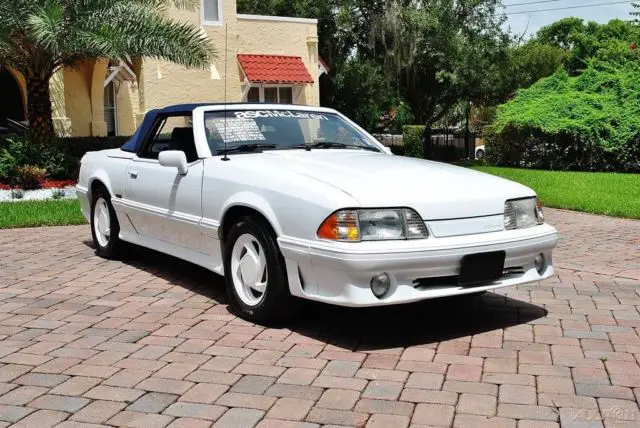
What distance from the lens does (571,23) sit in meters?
61.1

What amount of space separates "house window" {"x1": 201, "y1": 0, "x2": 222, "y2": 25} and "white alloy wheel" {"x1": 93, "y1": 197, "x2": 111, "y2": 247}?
1516 centimetres

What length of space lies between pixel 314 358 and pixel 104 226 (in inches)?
148

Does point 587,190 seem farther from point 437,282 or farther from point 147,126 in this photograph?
point 437,282

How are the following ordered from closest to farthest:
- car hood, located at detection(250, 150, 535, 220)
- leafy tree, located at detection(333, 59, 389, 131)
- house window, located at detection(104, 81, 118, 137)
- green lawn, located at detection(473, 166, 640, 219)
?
car hood, located at detection(250, 150, 535, 220), green lawn, located at detection(473, 166, 640, 219), house window, located at detection(104, 81, 118, 137), leafy tree, located at detection(333, 59, 389, 131)

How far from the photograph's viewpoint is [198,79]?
21.2m

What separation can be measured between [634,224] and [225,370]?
24.7 ft

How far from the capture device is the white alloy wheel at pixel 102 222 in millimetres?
7234

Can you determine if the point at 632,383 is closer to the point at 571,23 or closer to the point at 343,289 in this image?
the point at 343,289

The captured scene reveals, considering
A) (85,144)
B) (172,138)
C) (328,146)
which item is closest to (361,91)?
(85,144)

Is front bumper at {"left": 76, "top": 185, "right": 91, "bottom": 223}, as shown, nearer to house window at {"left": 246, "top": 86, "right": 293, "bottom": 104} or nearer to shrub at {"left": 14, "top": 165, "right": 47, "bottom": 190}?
shrub at {"left": 14, "top": 165, "right": 47, "bottom": 190}

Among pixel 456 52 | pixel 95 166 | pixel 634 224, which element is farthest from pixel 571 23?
pixel 95 166

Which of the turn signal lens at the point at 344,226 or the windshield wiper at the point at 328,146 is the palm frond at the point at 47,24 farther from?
the turn signal lens at the point at 344,226

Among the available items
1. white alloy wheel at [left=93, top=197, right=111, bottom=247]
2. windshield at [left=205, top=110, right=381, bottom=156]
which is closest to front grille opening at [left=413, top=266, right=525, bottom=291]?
windshield at [left=205, top=110, right=381, bottom=156]

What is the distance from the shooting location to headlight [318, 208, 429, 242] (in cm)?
430
